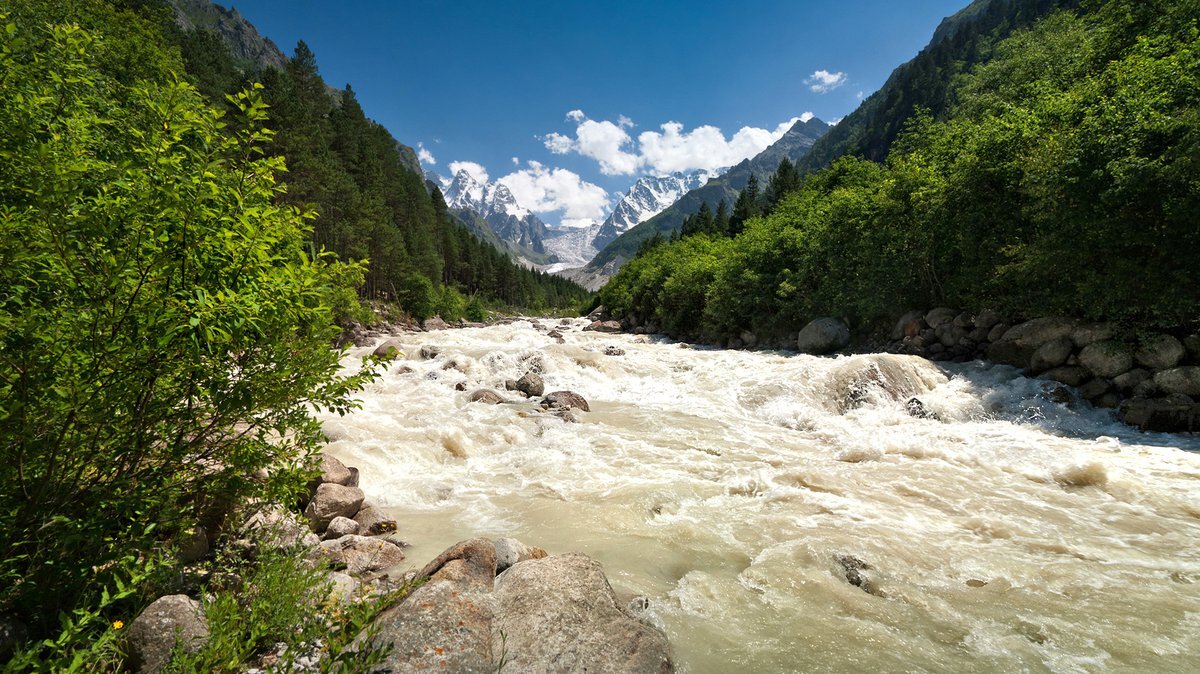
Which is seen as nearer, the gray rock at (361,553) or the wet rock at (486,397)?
the gray rock at (361,553)

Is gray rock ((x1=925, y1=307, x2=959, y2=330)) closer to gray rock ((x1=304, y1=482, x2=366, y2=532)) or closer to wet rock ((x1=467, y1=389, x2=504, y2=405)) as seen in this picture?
wet rock ((x1=467, y1=389, x2=504, y2=405))

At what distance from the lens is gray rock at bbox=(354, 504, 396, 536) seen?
634cm

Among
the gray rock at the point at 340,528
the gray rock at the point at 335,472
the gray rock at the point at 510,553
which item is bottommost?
the gray rock at the point at 510,553

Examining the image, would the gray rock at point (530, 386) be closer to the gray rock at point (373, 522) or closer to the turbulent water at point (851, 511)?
the turbulent water at point (851, 511)

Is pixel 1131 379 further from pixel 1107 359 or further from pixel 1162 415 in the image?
pixel 1162 415

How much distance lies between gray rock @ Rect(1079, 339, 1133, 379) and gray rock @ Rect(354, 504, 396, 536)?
16.7 metres

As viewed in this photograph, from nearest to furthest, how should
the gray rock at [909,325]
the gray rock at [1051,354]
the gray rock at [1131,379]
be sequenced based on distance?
the gray rock at [1131,379] → the gray rock at [1051,354] → the gray rock at [909,325]

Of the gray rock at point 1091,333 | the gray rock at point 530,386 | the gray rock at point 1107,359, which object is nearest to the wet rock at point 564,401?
the gray rock at point 530,386

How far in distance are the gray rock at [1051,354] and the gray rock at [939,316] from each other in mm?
4589

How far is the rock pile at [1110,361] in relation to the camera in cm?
972

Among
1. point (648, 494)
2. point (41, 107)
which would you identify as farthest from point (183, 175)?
point (648, 494)

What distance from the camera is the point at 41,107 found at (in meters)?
2.96

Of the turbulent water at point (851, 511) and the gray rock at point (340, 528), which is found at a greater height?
the gray rock at point (340, 528)

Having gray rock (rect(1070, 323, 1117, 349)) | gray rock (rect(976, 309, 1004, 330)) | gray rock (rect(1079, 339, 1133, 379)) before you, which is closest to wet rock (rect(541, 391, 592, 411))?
gray rock (rect(1079, 339, 1133, 379))
